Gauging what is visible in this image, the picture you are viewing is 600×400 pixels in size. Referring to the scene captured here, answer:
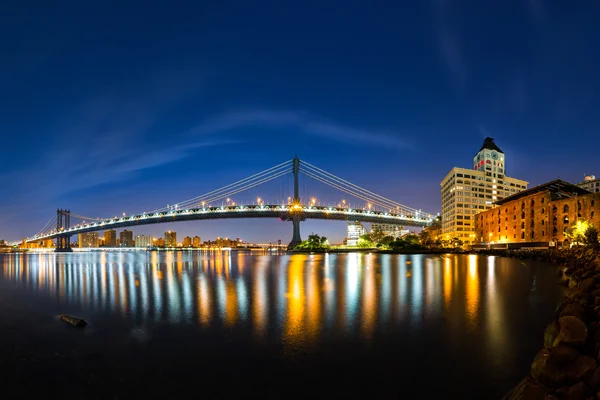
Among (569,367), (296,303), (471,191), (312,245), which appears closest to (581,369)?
(569,367)

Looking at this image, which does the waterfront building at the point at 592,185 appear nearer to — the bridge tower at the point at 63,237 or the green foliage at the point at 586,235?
the green foliage at the point at 586,235

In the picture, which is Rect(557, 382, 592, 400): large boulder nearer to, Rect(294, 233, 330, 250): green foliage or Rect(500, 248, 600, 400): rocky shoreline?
Rect(500, 248, 600, 400): rocky shoreline

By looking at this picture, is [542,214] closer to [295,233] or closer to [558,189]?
[558,189]

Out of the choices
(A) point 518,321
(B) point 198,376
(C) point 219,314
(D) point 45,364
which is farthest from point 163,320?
(A) point 518,321

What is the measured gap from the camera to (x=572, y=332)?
4695 millimetres

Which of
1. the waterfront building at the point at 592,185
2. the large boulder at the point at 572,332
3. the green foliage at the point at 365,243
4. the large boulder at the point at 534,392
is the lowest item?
the green foliage at the point at 365,243

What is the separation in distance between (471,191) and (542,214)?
181 ft

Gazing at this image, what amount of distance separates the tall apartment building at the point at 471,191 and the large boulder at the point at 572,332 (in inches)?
4682

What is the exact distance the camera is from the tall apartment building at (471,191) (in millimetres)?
119125

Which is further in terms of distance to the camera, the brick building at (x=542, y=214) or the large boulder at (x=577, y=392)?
the brick building at (x=542, y=214)

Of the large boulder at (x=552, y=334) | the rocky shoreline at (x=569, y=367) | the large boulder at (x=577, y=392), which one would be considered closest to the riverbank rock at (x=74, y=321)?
the rocky shoreline at (x=569, y=367)

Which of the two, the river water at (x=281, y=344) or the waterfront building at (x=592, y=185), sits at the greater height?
the waterfront building at (x=592, y=185)

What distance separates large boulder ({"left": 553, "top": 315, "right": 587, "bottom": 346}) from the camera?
4.61 metres

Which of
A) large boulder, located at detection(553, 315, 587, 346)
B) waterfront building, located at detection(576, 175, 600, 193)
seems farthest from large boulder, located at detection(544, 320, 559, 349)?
waterfront building, located at detection(576, 175, 600, 193)
